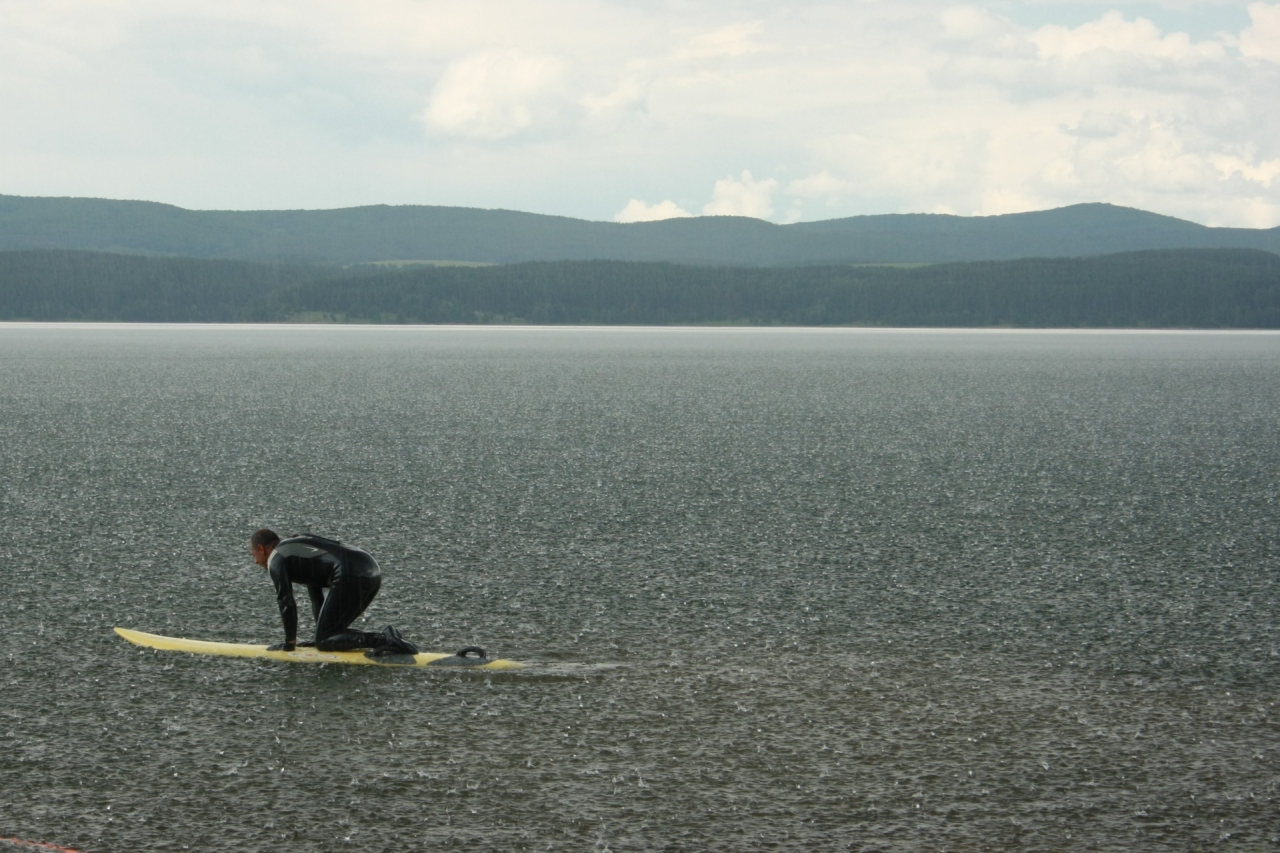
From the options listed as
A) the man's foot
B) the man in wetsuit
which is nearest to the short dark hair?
the man in wetsuit

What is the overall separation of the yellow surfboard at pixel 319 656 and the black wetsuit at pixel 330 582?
0.09m

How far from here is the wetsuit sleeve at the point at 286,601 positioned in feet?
27.4

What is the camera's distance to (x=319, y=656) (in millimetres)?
8359

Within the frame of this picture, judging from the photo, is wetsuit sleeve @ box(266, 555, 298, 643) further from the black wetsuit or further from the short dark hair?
the short dark hair

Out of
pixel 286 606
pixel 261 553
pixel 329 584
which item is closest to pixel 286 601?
pixel 286 606

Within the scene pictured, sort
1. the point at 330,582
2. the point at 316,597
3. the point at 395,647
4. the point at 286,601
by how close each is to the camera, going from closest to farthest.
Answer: the point at 395,647
the point at 286,601
the point at 330,582
the point at 316,597

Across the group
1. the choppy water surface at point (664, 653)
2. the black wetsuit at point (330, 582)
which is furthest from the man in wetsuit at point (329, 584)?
the choppy water surface at point (664, 653)

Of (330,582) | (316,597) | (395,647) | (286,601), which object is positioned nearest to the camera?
(395,647)

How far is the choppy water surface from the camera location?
5918 millimetres

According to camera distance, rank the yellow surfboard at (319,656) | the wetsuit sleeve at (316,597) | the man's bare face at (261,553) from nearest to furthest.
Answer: the yellow surfboard at (319,656), the man's bare face at (261,553), the wetsuit sleeve at (316,597)

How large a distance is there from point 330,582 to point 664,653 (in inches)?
88.2

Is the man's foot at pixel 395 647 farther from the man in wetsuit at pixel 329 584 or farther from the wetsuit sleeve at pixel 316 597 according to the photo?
the wetsuit sleeve at pixel 316 597

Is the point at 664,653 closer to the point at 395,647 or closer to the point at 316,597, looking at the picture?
the point at 395,647

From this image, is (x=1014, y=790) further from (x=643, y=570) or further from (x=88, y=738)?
(x=643, y=570)
